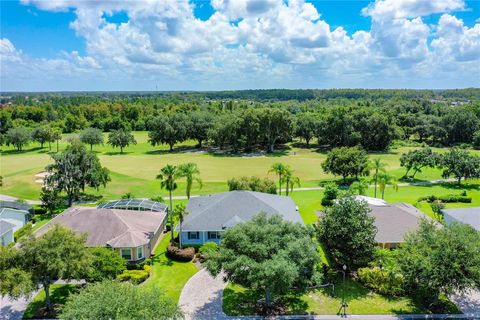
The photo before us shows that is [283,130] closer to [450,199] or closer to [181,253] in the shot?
[450,199]

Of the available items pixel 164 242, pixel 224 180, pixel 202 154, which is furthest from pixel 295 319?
pixel 202 154

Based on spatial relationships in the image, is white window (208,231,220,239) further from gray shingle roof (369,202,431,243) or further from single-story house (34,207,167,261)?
gray shingle roof (369,202,431,243)

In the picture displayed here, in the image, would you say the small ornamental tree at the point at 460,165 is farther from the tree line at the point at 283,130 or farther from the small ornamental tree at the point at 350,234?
the tree line at the point at 283,130

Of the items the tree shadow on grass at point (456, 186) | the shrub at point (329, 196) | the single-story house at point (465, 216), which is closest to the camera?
the single-story house at point (465, 216)

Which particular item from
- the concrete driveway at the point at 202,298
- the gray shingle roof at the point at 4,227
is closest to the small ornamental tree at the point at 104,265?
the concrete driveway at the point at 202,298

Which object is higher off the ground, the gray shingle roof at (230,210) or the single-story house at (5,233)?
the gray shingle roof at (230,210)

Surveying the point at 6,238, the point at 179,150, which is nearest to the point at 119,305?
the point at 6,238
